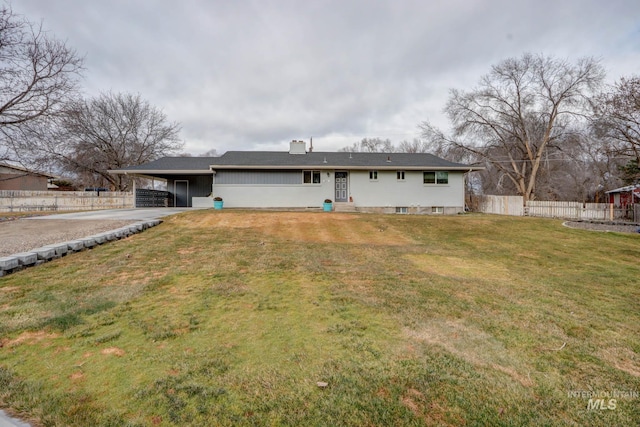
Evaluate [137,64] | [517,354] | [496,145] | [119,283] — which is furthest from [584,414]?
[496,145]

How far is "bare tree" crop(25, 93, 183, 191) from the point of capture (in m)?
24.9

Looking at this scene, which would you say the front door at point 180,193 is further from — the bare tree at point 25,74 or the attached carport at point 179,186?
the bare tree at point 25,74

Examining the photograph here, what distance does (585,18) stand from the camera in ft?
39.3

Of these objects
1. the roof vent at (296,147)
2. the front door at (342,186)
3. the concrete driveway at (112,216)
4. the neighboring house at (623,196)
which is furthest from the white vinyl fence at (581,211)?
the concrete driveway at (112,216)

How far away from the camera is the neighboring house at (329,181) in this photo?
17312 mm

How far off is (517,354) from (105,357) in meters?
3.74

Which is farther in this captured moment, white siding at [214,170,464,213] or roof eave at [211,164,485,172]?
white siding at [214,170,464,213]

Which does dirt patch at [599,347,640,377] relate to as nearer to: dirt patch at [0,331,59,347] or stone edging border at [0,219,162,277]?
dirt patch at [0,331,59,347]

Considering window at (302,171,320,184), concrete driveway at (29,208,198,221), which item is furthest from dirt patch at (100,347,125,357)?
window at (302,171,320,184)

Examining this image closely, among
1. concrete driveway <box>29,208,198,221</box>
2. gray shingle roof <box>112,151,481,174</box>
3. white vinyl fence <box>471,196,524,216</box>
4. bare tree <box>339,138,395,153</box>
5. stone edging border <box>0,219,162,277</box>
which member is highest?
bare tree <box>339,138,395,153</box>

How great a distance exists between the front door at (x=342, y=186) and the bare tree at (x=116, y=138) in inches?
781

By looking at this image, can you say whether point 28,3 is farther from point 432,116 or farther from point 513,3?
point 432,116

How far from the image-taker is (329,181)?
1794 cm

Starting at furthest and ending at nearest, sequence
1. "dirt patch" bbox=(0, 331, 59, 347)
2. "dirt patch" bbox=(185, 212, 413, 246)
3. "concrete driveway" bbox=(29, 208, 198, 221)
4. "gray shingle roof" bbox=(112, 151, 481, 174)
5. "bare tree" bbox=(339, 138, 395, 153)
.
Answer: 1. "bare tree" bbox=(339, 138, 395, 153)
2. "gray shingle roof" bbox=(112, 151, 481, 174)
3. "concrete driveway" bbox=(29, 208, 198, 221)
4. "dirt patch" bbox=(185, 212, 413, 246)
5. "dirt patch" bbox=(0, 331, 59, 347)
